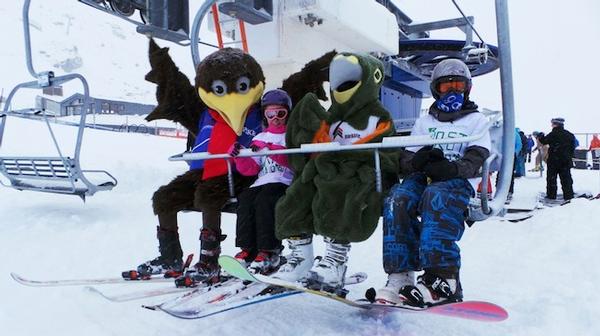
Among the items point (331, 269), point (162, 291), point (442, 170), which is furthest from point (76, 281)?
point (442, 170)

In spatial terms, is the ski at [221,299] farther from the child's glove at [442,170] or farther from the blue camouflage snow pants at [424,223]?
the child's glove at [442,170]

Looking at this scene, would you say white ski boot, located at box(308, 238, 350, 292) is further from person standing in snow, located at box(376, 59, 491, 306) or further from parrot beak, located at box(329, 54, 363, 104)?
parrot beak, located at box(329, 54, 363, 104)

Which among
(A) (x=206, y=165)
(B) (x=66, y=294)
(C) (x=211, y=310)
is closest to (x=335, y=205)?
(C) (x=211, y=310)

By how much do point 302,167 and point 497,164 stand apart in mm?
917

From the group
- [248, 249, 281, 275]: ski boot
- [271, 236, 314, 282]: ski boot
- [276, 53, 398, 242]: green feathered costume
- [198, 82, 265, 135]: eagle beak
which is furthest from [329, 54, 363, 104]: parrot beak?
[248, 249, 281, 275]: ski boot

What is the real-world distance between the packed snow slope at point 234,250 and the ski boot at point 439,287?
277mm

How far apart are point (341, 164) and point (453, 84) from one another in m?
0.65

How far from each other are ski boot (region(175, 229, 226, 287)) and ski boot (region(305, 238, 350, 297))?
63 cm

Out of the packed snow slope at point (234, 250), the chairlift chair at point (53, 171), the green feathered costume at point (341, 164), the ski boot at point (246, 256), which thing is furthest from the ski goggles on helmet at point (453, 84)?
the chairlift chair at point (53, 171)

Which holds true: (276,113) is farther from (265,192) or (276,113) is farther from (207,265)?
(207,265)

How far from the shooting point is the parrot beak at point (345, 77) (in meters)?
2.52

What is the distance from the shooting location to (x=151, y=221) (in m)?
5.37

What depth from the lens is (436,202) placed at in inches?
83.4

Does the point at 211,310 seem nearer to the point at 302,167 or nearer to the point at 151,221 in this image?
the point at 302,167
